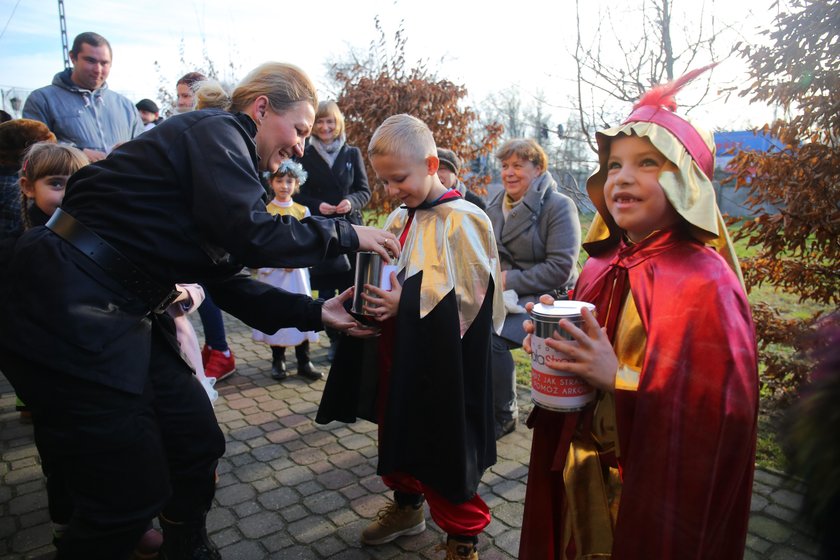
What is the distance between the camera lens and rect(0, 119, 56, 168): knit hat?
12.2ft

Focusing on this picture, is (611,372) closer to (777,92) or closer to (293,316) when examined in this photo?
(293,316)

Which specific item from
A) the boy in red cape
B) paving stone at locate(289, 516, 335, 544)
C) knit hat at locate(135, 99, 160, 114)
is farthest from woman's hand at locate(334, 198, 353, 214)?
knit hat at locate(135, 99, 160, 114)

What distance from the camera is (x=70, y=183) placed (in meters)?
2.27

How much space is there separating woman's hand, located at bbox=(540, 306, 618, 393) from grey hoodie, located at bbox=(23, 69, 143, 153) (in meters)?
4.80

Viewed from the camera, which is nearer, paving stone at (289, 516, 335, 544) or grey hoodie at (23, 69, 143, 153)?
paving stone at (289, 516, 335, 544)

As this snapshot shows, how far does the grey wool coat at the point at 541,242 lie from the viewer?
4.25m

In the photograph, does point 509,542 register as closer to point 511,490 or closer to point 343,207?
point 511,490

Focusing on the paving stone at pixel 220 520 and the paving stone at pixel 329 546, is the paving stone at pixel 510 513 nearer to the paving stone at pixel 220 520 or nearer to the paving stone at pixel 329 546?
the paving stone at pixel 329 546

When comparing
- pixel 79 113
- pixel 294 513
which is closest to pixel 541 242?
pixel 294 513

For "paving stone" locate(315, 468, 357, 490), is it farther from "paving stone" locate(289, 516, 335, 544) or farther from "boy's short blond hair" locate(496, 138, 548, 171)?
"boy's short blond hair" locate(496, 138, 548, 171)

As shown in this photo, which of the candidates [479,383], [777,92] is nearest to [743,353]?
[479,383]

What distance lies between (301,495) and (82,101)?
12.9ft

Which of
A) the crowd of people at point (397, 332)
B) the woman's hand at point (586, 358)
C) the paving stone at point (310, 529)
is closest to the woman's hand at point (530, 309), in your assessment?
the crowd of people at point (397, 332)

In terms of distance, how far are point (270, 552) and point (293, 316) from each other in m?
1.27
